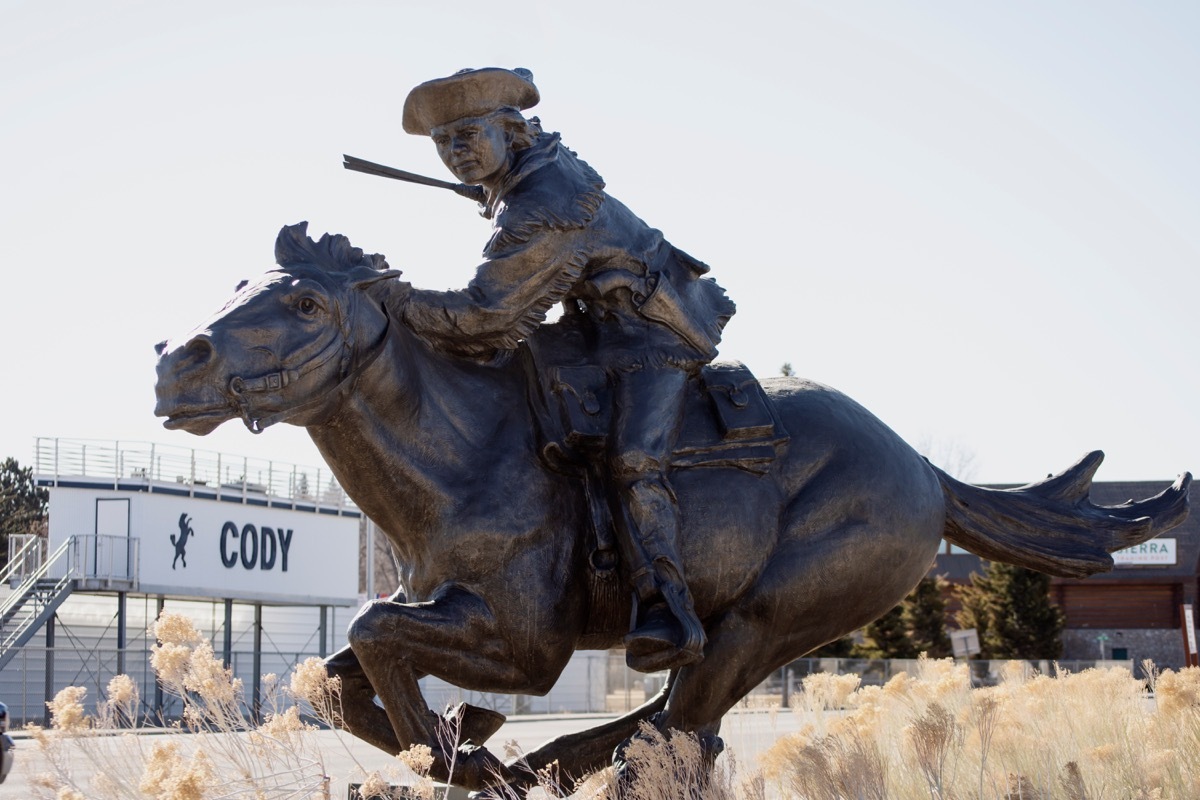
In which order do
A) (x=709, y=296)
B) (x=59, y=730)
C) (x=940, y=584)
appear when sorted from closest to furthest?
(x=59, y=730) → (x=709, y=296) → (x=940, y=584)

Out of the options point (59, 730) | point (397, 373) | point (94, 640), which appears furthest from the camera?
point (94, 640)

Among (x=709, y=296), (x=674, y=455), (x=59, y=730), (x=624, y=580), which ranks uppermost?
(x=709, y=296)

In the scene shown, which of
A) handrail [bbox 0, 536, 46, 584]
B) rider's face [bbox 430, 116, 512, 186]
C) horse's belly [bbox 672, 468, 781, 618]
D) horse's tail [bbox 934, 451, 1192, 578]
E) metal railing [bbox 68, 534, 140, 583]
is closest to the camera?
horse's belly [bbox 672, 468, 781, 618]

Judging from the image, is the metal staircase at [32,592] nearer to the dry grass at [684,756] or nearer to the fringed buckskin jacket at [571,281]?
the dry grass at [684,756]

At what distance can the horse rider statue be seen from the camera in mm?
4668

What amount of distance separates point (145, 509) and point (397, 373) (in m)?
29.5

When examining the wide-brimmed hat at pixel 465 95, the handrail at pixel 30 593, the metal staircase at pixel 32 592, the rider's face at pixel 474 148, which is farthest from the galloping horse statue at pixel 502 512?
the handrail at pixel 30 593

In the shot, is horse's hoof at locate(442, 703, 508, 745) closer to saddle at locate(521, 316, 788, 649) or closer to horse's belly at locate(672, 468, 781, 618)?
saddle at locate(521, 316, 788, 649)

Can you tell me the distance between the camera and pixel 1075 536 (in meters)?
5.78

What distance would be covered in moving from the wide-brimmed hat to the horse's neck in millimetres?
826

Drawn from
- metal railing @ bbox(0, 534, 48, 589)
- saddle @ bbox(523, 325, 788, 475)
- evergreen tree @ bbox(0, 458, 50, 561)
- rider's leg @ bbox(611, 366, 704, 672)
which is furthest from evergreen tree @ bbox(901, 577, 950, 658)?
rider's leg @ bbox(611, 366, 704, 672)

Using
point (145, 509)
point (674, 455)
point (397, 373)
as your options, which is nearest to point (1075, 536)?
point (674, 455)

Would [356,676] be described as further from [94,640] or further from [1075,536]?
[94,640]

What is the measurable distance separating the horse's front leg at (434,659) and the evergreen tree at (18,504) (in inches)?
1632
